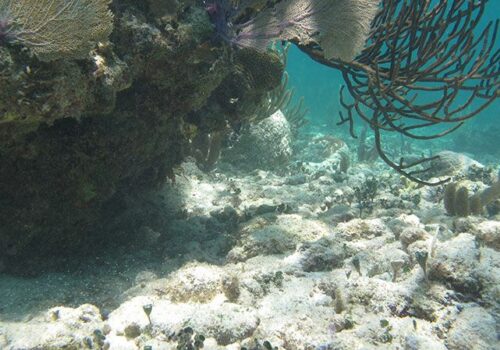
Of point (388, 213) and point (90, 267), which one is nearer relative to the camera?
point (90, 267)

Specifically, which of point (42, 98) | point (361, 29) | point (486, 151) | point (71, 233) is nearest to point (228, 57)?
point (361, 29)

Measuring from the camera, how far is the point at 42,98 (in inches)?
107

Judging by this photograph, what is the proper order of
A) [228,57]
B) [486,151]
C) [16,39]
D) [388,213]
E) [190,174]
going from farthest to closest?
[486,151] → [190,174] → [388,213] → [228,57] → [16,39]

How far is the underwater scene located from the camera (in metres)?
2.75

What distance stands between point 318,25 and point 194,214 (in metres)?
3.43

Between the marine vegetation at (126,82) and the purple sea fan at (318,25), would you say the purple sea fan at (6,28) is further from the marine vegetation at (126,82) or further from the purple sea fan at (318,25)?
the purple sea fan at (318,25)

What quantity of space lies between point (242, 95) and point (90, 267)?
296cm

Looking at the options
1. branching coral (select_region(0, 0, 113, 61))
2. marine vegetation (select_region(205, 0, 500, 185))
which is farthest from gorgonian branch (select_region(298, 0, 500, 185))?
branching coral (select_region(0, 0, 113, 61))

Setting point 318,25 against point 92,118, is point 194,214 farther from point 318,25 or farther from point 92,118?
point 318,25

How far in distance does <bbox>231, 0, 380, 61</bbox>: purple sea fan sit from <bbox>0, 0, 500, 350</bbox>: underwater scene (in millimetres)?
17

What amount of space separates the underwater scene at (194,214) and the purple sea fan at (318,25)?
0.06 feet

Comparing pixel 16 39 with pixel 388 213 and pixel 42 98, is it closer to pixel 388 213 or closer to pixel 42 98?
pixel 42 98

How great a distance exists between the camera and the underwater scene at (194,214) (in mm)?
2748

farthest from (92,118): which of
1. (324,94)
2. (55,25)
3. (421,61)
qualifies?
(324,94)
